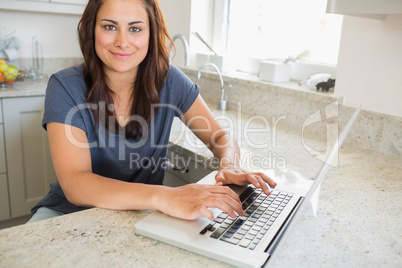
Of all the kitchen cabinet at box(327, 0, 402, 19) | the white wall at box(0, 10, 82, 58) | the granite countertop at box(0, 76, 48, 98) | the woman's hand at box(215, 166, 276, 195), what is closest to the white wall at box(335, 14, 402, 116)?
the kitchen cabinet at box(327, 0, 402, 19)

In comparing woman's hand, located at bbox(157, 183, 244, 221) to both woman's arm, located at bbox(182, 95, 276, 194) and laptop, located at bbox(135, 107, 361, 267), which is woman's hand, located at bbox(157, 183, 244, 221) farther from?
woman's arm, located at bbox(182, 95, 276, 194)

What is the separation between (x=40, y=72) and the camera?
271 centimetres

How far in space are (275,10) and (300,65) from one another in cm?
37

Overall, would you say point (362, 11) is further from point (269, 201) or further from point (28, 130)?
point (28, 130)

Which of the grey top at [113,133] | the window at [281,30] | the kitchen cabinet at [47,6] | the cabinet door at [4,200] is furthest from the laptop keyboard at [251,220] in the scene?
the kitchen cabinet at [47,6]

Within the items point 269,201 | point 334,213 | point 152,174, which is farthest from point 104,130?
point 334,213

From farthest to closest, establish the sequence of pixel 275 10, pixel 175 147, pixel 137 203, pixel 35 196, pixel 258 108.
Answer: pixel 35 196 < pixel 275 10 < pixel 258 108 < pixel 175 147 < pixel 137 203

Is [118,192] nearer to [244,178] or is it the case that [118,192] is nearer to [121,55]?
[244,178]

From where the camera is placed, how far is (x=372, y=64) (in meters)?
1.51

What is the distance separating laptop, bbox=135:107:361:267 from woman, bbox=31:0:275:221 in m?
0.08

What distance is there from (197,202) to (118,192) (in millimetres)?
204

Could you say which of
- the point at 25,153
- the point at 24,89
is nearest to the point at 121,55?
the point at 24,89

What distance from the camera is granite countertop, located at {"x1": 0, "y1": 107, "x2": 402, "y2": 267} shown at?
72 cm

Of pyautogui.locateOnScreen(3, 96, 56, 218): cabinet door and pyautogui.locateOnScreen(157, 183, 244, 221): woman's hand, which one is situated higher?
pyautogui.locateOnScreen(157, 183, 244, 221): woman's hand
